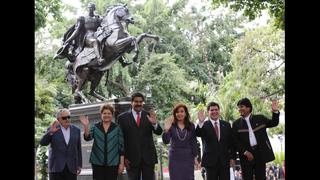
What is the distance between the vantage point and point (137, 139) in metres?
8.83

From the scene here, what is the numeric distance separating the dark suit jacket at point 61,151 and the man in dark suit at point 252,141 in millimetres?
2291

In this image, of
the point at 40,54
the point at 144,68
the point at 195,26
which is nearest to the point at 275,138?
the point at 144,68

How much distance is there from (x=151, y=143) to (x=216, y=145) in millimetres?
932

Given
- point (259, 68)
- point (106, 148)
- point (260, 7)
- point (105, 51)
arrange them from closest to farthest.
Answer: point (106, 148), point (105, 51), point (260, 7), point (259, 68)

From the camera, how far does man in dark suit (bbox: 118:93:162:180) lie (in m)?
8.81

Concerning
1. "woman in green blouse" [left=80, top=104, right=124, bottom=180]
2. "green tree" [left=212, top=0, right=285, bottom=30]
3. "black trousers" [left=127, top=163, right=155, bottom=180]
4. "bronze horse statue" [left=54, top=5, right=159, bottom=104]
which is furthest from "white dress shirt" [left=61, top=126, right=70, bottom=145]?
"green tree" [left=212, top=0, right=285, bottom=30]

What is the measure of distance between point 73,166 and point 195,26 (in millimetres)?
29975

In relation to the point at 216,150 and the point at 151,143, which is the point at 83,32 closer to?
the point at 151,143

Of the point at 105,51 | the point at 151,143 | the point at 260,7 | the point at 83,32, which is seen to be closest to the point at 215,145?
the point at 151,143

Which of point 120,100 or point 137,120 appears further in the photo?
point 120,100

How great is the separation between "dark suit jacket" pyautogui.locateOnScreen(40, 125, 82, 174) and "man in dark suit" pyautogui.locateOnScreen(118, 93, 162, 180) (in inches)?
28.0

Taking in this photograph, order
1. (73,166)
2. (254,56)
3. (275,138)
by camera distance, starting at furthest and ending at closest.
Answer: (275,138), (254,56), (73,166)
